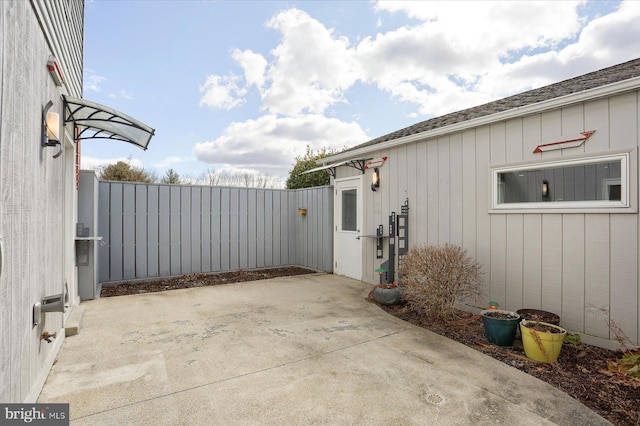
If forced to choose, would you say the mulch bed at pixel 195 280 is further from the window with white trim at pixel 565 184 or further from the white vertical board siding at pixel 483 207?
the window with white trim at pixel 565 184

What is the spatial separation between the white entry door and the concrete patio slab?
95.1 inches

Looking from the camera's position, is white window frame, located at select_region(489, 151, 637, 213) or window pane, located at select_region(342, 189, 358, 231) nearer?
white window frame, located at select_region(489, 151, 637, 213)

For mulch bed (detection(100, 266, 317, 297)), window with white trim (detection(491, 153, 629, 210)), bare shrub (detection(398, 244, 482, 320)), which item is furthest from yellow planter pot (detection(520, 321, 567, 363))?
mulch bed (detection(100, 266, 317, 297))

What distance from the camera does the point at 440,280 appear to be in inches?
157

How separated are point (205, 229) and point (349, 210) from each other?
3229 mm

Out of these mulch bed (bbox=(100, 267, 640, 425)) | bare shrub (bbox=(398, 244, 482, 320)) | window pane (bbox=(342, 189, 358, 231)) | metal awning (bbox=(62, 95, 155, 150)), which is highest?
metal awning (bbox=(62, 95, 155, 150))

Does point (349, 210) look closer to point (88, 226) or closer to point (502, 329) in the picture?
point (502, 329)

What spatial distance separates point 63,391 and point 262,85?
968cm

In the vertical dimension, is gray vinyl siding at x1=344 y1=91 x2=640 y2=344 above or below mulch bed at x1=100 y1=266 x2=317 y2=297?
above

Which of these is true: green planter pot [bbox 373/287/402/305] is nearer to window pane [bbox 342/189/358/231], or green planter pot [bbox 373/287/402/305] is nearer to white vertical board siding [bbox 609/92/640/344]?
window pane [bbox 342/189/358/231]

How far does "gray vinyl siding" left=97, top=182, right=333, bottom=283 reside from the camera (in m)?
6.16

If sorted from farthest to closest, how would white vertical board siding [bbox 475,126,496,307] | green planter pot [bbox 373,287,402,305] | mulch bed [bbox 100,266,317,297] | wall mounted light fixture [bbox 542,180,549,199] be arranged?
mulch bed [bbox 100,266,317,297] < green planter pot [bbox 373,287,402,305] < white vertical board siding [bbox 475,126,496,307] < wall mounted light fixture [bbox 542,180,549,199]

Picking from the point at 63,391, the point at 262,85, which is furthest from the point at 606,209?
the point at 262,85

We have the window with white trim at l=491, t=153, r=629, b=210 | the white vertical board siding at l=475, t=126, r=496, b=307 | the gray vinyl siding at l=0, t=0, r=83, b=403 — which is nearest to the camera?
the gray vinyl siding at l=0, t=0, r=83, b=403
